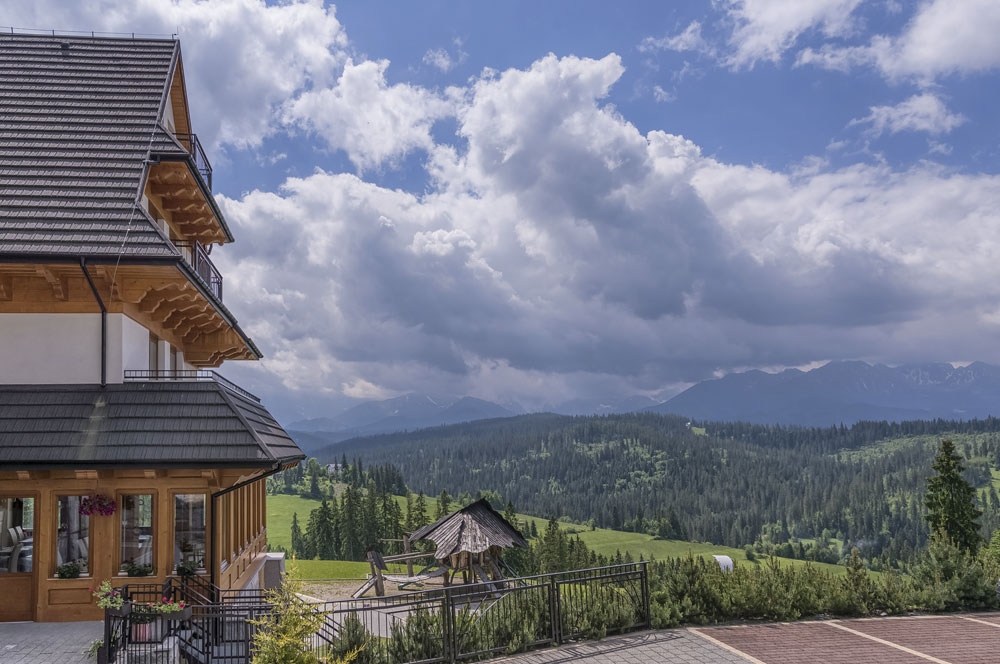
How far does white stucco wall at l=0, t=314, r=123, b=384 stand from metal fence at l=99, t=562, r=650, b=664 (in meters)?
4.64

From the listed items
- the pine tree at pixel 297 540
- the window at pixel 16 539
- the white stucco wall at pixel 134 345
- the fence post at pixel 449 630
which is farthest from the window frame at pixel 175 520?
the pine tree at pixel 297 540

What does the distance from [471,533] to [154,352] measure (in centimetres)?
990

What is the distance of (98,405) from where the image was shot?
14508mm

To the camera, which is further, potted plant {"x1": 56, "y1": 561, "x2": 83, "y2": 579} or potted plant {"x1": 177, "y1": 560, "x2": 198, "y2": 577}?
potted plant {"x1": 177, "y1": 560, "x2": 198, "y2": 577}

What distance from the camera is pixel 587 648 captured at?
13477 millimetres

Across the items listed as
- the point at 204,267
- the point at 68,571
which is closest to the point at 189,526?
the point at 68,571

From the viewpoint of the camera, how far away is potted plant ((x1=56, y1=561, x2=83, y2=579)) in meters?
14.1

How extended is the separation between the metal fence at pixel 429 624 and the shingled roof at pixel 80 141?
6853 millimetres

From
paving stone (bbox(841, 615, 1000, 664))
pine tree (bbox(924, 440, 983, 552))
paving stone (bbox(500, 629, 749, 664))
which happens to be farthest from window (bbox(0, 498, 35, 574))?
pine tree (bbox(924, 440, 983, 552))

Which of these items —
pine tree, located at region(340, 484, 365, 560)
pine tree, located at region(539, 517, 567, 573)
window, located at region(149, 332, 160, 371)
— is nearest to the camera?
window, located at region(149, 332, 160, 371)

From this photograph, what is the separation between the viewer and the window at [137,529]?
47.1 feet

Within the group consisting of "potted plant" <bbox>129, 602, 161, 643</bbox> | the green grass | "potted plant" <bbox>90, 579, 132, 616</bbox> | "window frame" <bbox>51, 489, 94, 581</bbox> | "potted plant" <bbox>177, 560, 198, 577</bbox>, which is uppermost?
"window frame" <bbox>51, 489, 94, 581</bbox>

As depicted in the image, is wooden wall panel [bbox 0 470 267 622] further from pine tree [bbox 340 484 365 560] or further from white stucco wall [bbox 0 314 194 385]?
pine tree [bbox 340 484 365 560]

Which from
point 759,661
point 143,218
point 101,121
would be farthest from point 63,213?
point 759,661
